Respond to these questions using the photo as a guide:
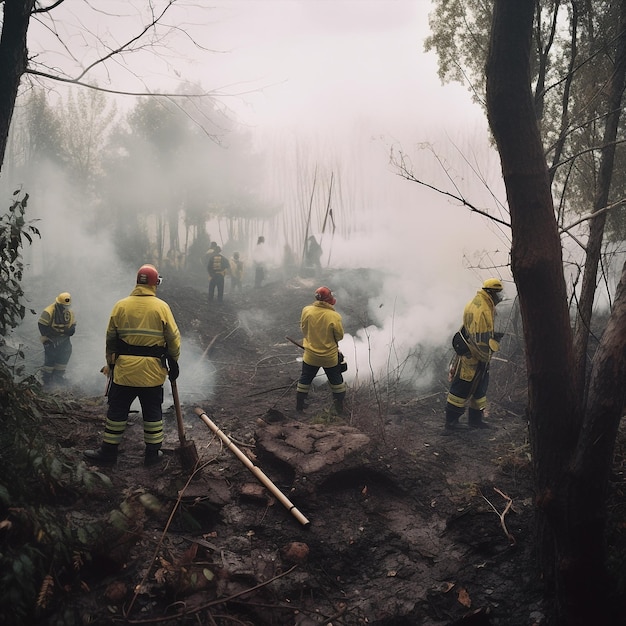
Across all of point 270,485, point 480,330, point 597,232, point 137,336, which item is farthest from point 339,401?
point 597,232

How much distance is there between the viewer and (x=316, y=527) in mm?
3859

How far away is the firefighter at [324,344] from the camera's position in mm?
6414

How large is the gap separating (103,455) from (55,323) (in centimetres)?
464

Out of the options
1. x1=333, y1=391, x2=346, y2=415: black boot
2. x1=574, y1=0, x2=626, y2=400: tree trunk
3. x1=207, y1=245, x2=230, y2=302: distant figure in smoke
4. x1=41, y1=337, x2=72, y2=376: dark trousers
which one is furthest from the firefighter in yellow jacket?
x1=207, y1=245, x2=230, y2=302: distant figure in smoke

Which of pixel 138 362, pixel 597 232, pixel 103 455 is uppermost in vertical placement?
pixel 597 232

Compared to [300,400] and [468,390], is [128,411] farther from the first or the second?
[468,390]

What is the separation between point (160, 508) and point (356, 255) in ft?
80.2

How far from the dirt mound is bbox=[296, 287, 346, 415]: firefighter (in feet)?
1.20

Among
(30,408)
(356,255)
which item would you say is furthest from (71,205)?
(30,408)

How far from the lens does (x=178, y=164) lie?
23.6 metres

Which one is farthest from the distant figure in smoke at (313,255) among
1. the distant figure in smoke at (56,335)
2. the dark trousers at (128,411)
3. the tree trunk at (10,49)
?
the tree trunk at (10,49)

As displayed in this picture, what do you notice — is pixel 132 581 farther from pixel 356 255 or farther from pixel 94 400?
pixel 356 255

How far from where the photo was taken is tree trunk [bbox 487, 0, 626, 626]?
8.10 ft

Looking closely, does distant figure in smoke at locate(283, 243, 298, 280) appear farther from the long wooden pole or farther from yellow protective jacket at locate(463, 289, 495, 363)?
the long wooden pole
